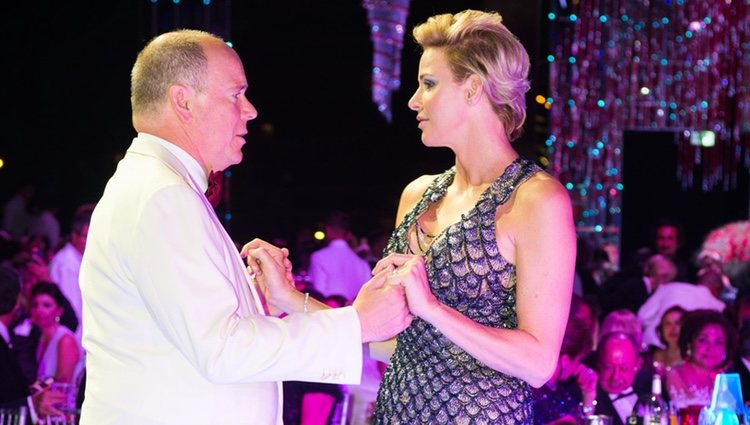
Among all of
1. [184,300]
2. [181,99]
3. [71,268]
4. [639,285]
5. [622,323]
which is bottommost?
[639,285]

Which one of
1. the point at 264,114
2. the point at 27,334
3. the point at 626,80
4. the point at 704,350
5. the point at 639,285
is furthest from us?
the point at 264,114

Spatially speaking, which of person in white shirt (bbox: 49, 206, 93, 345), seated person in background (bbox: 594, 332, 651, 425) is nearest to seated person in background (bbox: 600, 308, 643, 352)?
seated person in background (bbox: 594, 332, 651, 425)

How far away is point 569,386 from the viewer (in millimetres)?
4508

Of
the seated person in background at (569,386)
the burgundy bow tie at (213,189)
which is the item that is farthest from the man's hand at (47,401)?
the seated person in background at (569,386)

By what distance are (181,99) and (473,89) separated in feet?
2.12

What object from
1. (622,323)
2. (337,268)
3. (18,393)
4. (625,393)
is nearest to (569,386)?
(625,393)

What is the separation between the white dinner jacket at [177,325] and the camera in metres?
1.91

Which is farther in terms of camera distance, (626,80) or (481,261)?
(626,80)

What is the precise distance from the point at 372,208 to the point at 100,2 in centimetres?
406

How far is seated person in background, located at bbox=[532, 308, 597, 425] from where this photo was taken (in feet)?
12.7

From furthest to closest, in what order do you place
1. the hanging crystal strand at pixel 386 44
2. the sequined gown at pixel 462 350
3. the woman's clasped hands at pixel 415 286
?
the hanging crystal strand at pixel 386 44, the sequined gown at pixel 462 350, the woman's clasped hands at pixel 415 286

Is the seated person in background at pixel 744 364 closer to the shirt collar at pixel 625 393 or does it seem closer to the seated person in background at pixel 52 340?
the shirt collar at pixel 625 393

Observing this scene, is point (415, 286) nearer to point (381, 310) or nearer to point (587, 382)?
point (381, 310)

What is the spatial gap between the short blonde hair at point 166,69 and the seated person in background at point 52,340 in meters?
3.69
